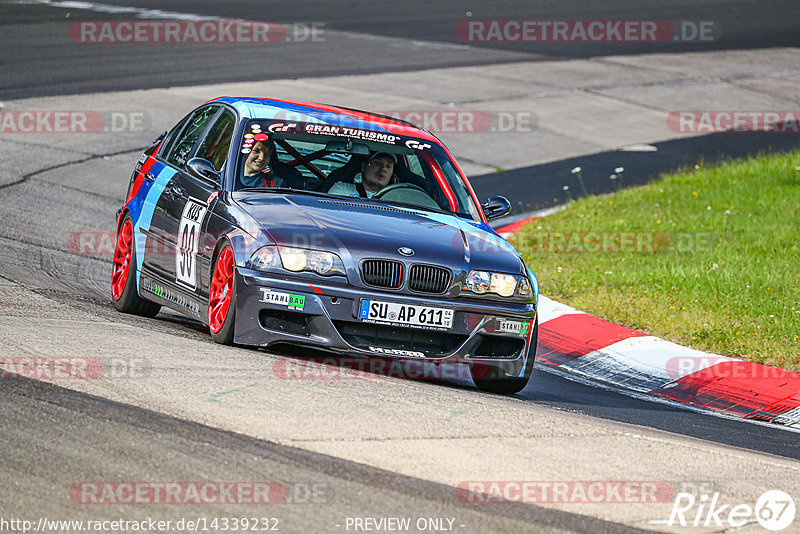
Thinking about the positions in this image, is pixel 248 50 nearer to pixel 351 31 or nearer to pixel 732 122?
pixel 351 31

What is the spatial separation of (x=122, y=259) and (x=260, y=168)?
1.60 metres

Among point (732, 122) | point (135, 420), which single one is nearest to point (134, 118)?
point (732, 122)

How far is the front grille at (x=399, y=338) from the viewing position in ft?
22.8

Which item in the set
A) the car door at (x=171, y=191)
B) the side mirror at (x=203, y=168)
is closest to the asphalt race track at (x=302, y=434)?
the car door at (x=171, y=191)

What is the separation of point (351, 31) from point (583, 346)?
61.5 feet
